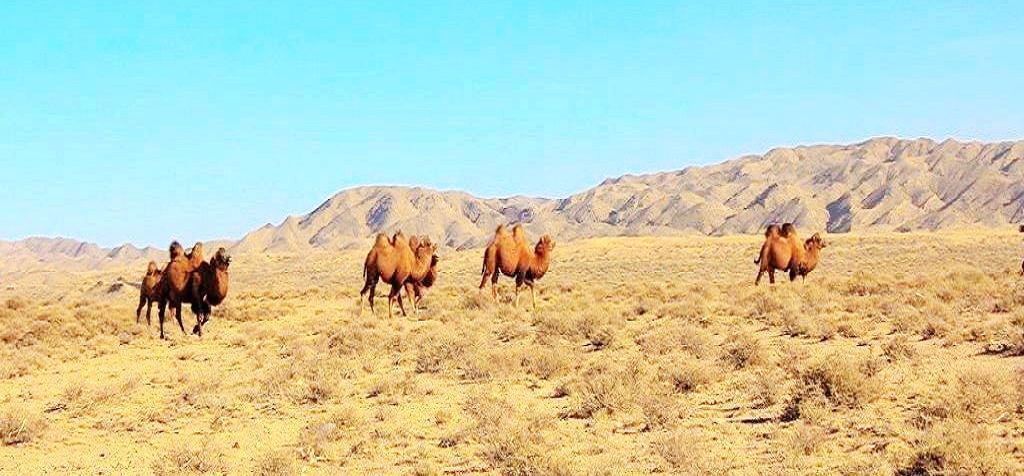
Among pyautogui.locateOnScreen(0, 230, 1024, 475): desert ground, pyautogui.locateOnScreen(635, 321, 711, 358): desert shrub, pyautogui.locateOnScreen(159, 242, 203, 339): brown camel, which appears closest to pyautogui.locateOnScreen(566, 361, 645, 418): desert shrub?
pyautogui.locateOnScreen(0, 230, 1024, 475): desert ground

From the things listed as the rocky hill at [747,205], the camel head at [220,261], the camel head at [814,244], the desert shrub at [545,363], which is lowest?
the desert shrub at [545,363]

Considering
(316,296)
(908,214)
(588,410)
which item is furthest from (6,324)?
(908,214)

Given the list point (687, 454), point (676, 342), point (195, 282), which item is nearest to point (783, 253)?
point (676, 342)

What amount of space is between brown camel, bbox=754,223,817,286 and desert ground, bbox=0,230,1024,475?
3296 millimetres

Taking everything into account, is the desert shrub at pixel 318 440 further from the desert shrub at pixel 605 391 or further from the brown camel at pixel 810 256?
the brown camel at pixel 810 256

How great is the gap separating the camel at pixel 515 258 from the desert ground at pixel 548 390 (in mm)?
877

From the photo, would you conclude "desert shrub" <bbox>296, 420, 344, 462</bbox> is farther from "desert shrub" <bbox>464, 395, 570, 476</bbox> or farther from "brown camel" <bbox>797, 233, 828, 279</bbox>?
"brown camel" <bbox>797, 233, 828, 279</bbox>

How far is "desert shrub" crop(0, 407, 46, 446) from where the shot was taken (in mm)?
9164

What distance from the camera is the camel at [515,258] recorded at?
67.2ft

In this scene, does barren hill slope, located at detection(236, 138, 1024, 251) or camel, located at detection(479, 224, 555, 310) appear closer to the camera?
camel, located at detection(479, 224, 555, 310)

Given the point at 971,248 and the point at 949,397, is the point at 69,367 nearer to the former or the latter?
the point at 949,397

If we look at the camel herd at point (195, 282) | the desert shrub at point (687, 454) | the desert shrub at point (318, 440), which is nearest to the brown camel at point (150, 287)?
the camel herd at point (195, 282)

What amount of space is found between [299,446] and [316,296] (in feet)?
71.9

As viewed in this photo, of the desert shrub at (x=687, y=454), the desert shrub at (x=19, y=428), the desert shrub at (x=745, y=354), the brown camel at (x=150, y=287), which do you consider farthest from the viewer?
the brown camel at (x=150, y=287)
